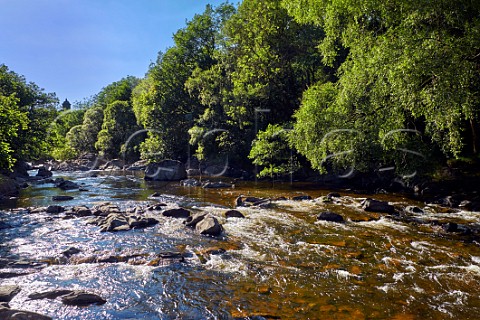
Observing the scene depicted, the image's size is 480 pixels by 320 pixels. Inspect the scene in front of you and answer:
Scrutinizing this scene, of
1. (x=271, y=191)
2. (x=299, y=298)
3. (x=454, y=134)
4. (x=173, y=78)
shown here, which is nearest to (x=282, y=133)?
(x=271, y=191)

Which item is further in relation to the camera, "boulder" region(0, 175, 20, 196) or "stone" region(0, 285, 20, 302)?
"boulder" region(0, 175, 20, 196)

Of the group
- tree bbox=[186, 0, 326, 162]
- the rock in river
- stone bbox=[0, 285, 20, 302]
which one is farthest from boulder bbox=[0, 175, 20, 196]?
the rock in river

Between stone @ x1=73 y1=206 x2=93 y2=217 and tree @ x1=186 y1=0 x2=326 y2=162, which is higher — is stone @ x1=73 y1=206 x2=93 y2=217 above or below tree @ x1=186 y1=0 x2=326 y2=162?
below

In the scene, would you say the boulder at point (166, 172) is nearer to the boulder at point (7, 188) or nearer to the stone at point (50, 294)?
the boulder at point (7, 188)

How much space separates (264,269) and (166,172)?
3024cm

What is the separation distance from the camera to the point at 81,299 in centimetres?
776

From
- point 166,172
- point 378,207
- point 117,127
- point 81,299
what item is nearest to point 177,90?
point 166,172

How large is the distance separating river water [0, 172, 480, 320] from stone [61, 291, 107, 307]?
18 centimetres

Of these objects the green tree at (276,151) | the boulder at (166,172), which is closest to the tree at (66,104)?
the boulder at (166,172)

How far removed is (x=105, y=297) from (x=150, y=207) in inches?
467

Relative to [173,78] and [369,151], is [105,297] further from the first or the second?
[173,78]

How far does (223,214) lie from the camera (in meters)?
17.7

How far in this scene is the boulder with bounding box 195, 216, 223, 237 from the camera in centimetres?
1365

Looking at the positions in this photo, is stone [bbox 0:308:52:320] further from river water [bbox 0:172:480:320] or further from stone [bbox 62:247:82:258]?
stone [bbox 62:247:82:258]
